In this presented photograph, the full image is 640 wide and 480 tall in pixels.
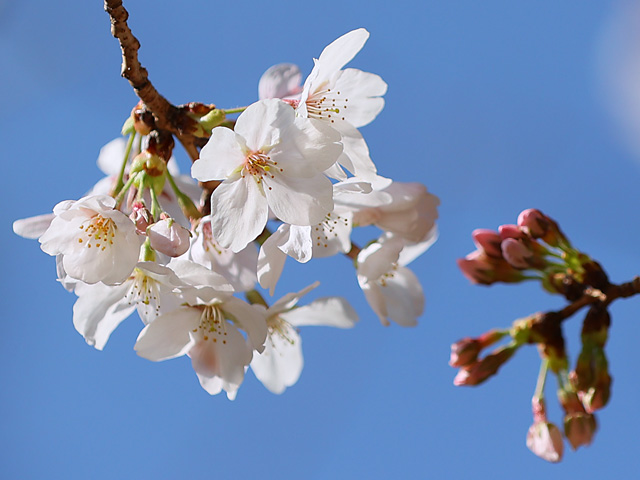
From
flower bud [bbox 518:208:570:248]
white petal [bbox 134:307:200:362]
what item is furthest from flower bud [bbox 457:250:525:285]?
white petal [bbox 134:307:200:362]

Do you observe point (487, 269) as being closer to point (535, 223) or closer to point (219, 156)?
point (535, 223)

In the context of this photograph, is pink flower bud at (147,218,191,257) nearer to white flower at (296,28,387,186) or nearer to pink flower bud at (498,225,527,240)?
white flower at (296,28,387,186)

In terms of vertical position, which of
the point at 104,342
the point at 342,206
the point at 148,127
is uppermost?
the point at 148,127

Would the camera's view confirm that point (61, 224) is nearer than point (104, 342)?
Yes

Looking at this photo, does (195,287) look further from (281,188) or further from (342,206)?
(342,206)

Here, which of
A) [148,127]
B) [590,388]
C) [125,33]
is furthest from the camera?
[590,388]

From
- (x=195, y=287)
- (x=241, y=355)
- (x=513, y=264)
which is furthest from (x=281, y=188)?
(x=513, y=264)

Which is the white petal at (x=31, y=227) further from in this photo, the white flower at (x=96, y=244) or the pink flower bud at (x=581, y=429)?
the pink flower bud at (x=581, y=429)

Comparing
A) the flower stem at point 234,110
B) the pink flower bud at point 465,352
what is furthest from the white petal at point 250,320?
the pink flower bud at point 465,352
